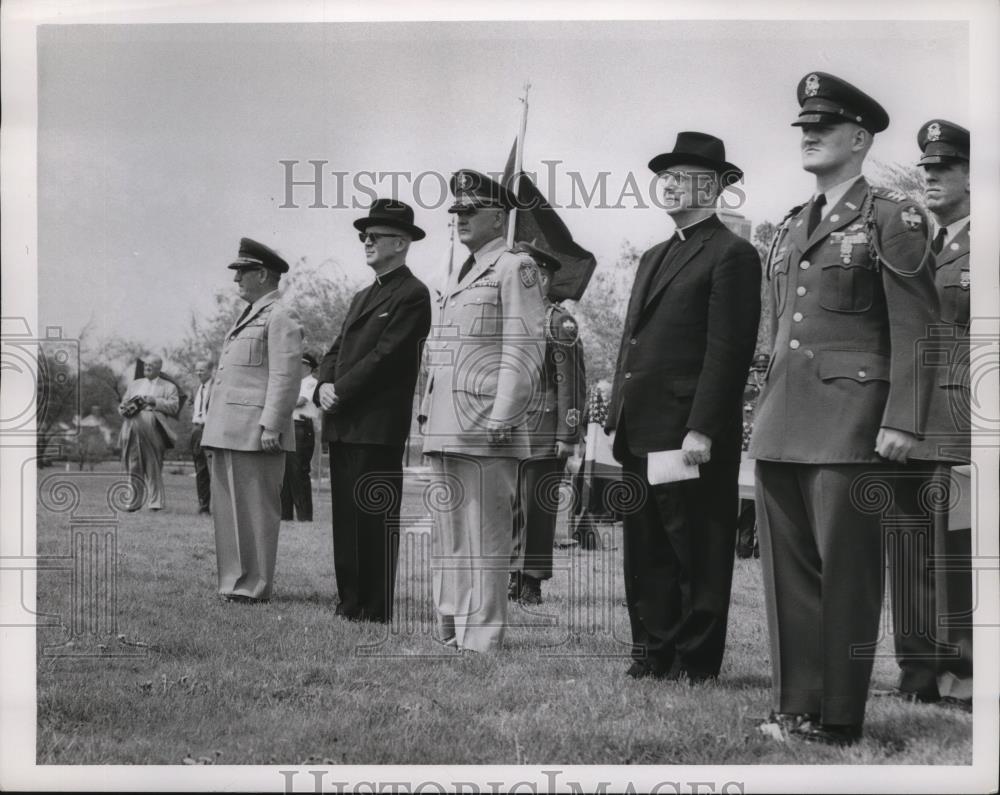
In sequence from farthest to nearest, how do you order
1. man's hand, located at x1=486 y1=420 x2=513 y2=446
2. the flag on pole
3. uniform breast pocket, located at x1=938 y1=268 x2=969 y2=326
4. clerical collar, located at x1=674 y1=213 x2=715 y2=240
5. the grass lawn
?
1. the flag on pole
2. man's hand, located at x1=486 y1=420 x2=513 y2=446
3. clerical collar, located at x1=674 y1=213 x2=715 y2=240
4. uniform breast pocket, located at x1=938 y1=268 x2=969 y2=326
5. the grass lawn

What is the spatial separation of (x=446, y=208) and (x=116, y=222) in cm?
150

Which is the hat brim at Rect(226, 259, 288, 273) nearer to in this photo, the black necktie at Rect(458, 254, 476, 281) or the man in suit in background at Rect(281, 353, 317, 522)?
the man in suit in background at Rect(281, 353, 317, 522)

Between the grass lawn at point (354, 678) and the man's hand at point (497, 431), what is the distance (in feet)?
1.64

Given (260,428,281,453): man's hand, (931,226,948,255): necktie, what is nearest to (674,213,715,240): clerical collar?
(931,226,948,255): necktie

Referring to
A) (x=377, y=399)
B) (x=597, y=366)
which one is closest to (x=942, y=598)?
(x=597, y=366)

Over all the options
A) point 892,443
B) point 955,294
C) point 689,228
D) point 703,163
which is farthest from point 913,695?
point 703,163

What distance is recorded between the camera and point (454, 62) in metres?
5.66

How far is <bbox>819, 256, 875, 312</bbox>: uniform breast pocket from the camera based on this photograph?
4840 mm

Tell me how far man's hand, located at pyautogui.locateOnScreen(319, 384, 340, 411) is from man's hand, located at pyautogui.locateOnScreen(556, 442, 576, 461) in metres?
1.08

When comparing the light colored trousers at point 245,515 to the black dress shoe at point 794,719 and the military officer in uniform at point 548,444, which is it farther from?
the black dress shoe at point 794,719

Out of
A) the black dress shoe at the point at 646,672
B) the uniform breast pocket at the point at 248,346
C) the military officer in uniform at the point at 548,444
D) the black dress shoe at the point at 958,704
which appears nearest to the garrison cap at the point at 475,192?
the military officer in uniform at the point at 548,444

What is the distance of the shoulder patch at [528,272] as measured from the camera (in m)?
5.70

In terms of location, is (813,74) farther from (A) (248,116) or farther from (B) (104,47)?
(B) (104,47)

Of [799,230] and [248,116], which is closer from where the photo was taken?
[799,230]
